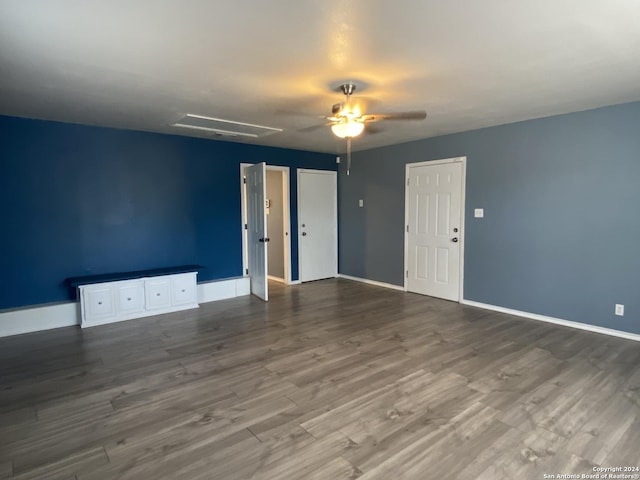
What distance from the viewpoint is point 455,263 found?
5.39m

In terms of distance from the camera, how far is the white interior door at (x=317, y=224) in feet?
22.6

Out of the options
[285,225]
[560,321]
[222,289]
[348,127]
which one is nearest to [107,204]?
[222,289]

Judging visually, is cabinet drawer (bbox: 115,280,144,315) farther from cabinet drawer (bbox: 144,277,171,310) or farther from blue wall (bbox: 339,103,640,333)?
blue wall (bbox: 339,103,640,333)

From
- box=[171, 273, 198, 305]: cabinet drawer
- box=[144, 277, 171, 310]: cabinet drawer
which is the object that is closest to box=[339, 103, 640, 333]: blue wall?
box=[171, 273, 198, 305]: cabinet drawer

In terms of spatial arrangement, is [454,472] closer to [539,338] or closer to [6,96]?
[539,338]

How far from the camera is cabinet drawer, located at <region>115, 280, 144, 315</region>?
465cm

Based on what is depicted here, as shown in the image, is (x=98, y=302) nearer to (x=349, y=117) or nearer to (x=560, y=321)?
(x=349, y=117)

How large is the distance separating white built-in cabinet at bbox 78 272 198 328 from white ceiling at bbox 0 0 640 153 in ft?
6.84

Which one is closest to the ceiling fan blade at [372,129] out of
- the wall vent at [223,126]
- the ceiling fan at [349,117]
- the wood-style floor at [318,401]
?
the wall vent at [223,126]

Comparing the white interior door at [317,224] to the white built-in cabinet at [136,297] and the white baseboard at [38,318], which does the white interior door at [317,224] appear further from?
the white baseboard at [38,318]

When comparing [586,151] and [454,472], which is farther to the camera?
[586,151]

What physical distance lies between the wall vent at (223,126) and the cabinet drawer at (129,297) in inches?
84.3

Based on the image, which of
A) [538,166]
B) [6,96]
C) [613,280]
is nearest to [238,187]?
[6,96]

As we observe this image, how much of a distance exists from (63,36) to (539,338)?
487cm
